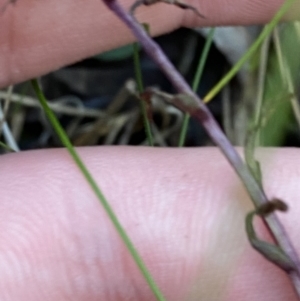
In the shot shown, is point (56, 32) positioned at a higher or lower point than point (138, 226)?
higher

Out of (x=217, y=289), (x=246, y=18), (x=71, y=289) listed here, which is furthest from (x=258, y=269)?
(x=246, y=18)

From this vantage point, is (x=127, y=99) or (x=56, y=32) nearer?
(x=56, y=32)

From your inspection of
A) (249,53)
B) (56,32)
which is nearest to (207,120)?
(249,53)

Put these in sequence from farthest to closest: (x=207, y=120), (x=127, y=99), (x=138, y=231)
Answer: (x=127, y=99) < (x=138, y=231) < (x=207, y=120)

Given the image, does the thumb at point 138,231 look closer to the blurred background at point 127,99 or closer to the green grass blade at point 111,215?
the green grass blade at point 111,215

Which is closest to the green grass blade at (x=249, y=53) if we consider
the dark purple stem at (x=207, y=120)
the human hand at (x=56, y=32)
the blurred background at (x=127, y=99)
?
the dark purple stem at (x=207, y=120)

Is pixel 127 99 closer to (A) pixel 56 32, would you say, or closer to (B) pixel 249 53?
(A) pixel 56 32

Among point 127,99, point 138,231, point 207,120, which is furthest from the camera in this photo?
point 127,99

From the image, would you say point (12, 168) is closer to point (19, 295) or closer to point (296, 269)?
point (19, 295)

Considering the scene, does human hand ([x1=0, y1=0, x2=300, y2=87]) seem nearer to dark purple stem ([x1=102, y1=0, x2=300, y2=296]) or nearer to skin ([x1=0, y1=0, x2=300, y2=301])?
skin ([x1=0, y1=0, x2=300, y2=301])
